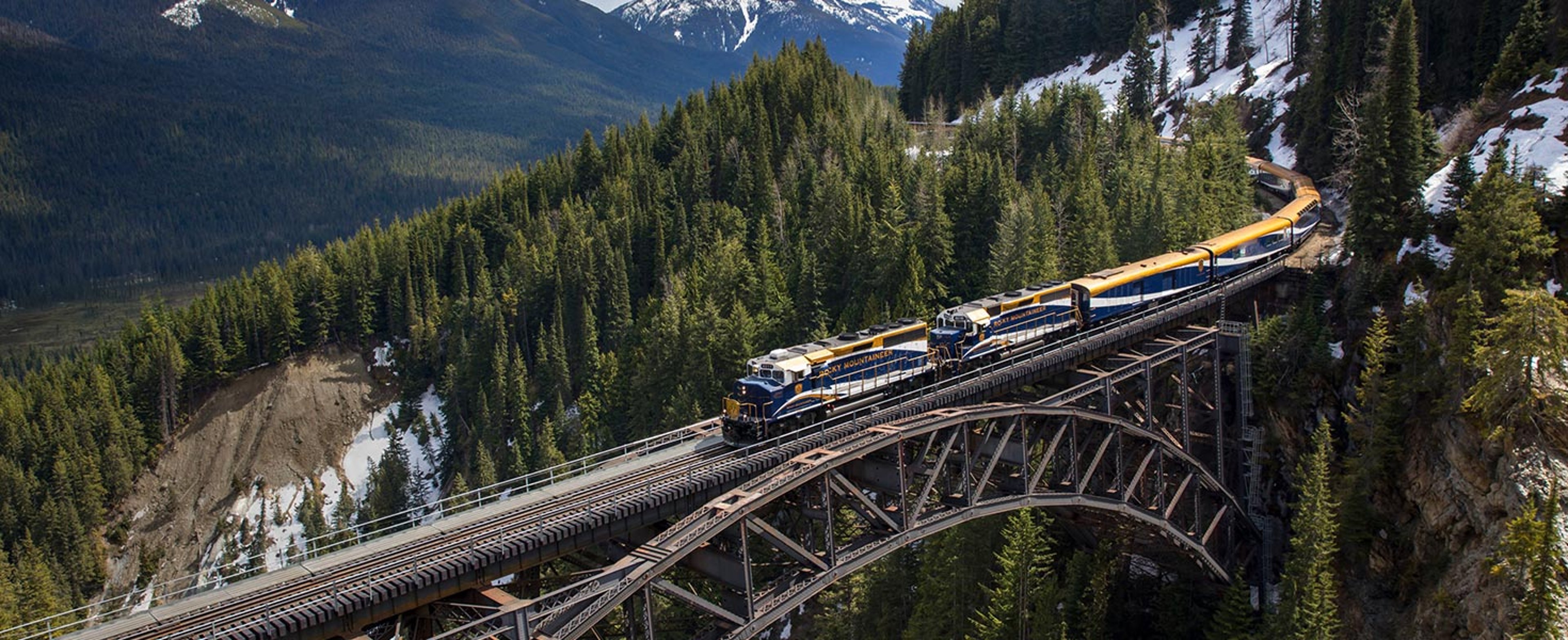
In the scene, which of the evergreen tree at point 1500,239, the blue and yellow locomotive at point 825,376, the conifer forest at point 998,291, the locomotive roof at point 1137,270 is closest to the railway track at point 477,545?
the blue and yellow locomotive at point 825,376

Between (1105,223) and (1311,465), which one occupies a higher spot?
(1105,223)

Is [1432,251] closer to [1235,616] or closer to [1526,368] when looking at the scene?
[1526,368]

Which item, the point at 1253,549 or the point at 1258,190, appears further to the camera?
the point at 1258,190

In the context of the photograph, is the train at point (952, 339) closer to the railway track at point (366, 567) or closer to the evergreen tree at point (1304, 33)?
the railway track at point (366, 567)

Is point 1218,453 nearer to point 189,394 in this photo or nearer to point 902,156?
point 902,156

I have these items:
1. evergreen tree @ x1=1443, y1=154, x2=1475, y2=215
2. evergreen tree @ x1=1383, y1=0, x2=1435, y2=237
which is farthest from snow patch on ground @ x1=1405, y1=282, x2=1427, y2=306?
evergreen tree @ x1=1443, y1=154, x2=1475, y2=215

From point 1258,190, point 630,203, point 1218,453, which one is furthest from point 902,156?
point 1218,453
